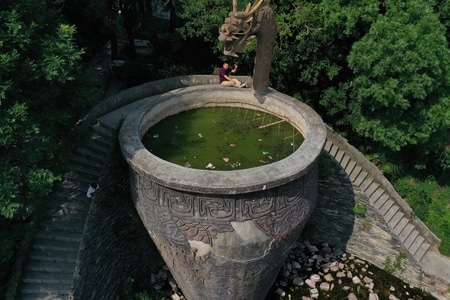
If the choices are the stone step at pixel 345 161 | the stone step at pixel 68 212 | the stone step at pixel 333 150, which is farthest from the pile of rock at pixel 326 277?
the stone step at pixel 68 212

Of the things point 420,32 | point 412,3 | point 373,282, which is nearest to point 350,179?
point 373,282

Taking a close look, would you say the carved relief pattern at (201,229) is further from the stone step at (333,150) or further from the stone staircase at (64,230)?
the stone step at (333,150)

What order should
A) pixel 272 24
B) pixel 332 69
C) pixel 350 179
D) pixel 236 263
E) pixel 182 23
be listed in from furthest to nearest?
pixel 182 23, pixel 332 69, pixel 350 179, pixel 272 24, pixel 236 263

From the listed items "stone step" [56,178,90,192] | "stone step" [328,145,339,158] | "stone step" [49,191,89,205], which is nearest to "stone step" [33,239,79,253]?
"stone step" [49,191,89,205]

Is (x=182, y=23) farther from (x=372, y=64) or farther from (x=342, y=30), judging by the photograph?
(x=372, y=64)

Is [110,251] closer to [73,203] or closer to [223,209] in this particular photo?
[73,203]

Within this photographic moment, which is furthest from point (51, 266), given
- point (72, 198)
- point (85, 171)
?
point (85, 171)
